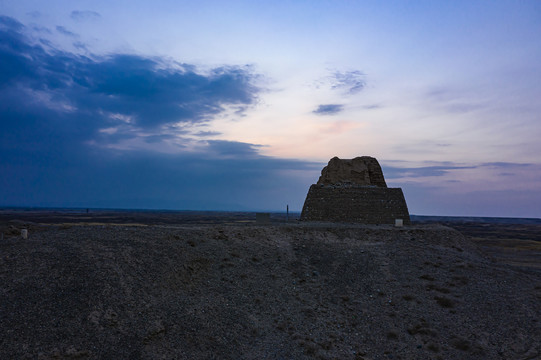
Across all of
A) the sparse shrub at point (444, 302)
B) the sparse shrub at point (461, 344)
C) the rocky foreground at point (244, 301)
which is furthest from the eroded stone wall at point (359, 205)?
the sparse shrub at point (461, 344)

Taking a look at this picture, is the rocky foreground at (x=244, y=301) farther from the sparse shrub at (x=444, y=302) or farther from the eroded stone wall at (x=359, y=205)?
the eroded stone wall at (x=359, y=205)

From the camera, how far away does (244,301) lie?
39.2 ft

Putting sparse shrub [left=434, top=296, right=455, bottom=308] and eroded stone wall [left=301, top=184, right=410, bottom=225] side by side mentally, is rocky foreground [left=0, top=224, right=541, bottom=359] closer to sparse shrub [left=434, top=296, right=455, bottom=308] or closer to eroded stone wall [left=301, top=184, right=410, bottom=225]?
sparse shrub [left=434, top=296, right=455, bottom=308]

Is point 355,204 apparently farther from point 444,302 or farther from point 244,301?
point 244,301

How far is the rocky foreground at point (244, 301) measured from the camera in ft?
28.9

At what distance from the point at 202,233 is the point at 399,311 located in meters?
9.07

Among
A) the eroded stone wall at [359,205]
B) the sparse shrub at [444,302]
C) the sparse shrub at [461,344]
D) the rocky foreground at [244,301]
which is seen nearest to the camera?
the rocky foreground at [244,301]

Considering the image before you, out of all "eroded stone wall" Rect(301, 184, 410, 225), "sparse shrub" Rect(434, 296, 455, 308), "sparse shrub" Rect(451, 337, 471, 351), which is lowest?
"sparse shrub" Rect(451, 337, 471, 351)

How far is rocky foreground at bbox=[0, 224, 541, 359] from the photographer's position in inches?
347

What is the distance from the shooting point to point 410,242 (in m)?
18.1

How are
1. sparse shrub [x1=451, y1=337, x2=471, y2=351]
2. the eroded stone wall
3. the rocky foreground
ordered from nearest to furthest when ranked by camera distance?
the rocky foreground, sparse shrub [x1=451, y1=337, x2=471, y2=351], the eroded stone wall

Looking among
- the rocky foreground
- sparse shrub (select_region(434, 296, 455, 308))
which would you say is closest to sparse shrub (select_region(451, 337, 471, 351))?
the rocky foreground

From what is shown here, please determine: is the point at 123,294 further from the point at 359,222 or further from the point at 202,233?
the point at 359,222

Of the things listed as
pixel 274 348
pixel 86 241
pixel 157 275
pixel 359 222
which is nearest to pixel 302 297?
pixel 274 348
